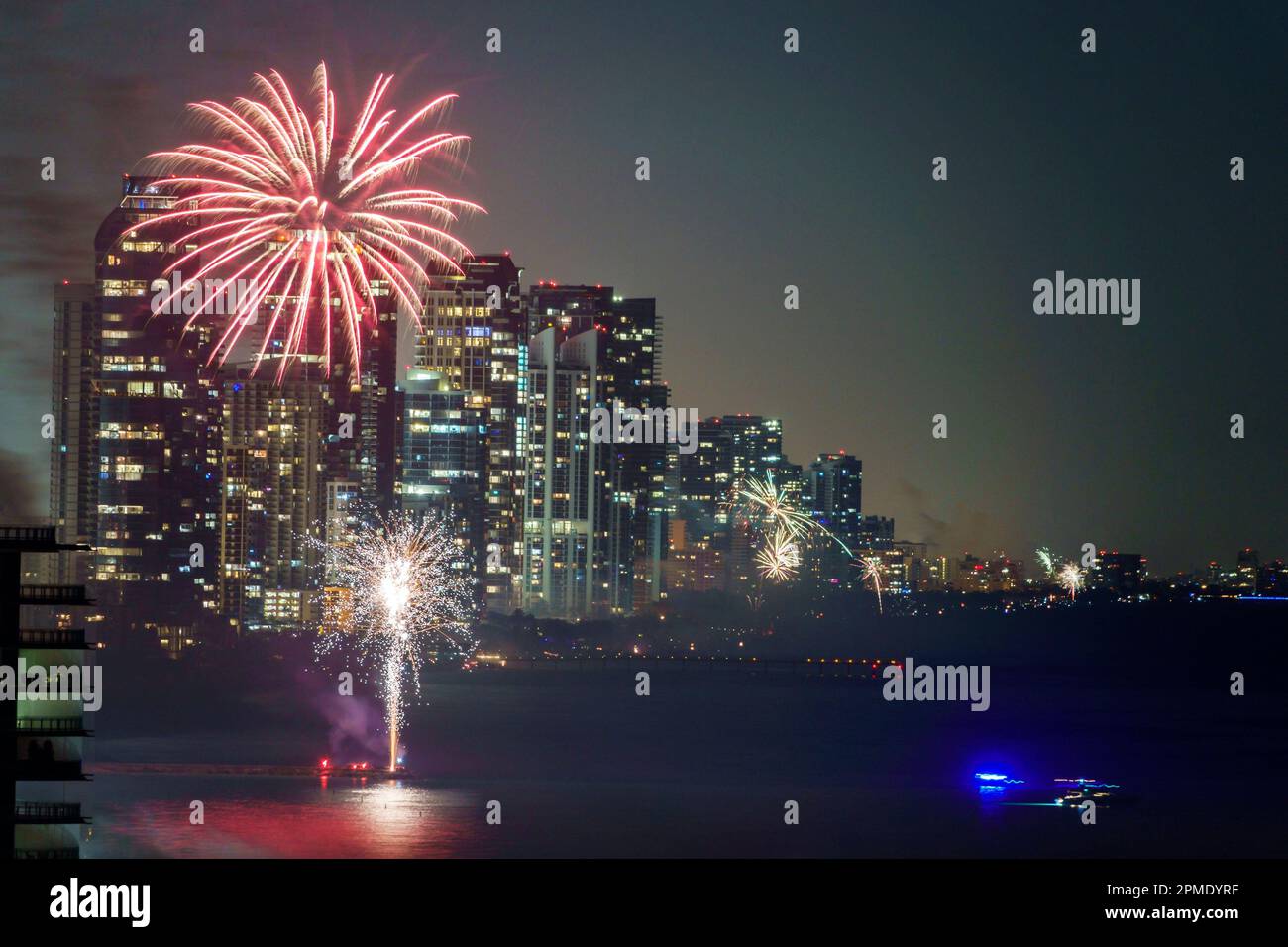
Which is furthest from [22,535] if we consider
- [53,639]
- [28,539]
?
[53,639]

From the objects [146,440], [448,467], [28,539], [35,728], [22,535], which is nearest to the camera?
[35,728]

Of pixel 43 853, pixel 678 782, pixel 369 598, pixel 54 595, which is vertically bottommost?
pixel 678 782

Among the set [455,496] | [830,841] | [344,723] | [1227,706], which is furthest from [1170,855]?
[455,496]

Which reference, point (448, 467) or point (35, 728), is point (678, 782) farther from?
point (448, 467)

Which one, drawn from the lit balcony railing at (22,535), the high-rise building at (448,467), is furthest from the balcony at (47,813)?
the high-rise building at (448,467)

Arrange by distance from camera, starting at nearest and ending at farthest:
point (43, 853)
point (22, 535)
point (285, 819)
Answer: point (43, 853), point (22, 535), point (285, 819)

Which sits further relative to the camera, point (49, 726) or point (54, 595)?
point (54, 595)
